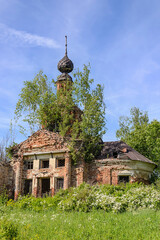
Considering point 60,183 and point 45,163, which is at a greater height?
point 45,163

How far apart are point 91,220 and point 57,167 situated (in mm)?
12206

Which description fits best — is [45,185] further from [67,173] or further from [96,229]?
[96,229]

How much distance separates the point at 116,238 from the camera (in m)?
8.73

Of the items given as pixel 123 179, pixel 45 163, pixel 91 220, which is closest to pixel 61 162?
pixel 45 163

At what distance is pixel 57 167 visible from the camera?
76.2 ft

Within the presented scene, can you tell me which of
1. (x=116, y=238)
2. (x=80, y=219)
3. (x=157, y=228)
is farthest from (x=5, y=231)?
(x=157, y=228)

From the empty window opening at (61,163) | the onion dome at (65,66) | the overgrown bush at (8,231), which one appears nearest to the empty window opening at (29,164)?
the empty window opening at (61,163)

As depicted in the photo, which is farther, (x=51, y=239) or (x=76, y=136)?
(x=76, y=136)

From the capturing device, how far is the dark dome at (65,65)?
104ft

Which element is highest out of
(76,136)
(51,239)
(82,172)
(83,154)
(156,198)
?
(76,136)

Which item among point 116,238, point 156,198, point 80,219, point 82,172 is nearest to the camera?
point 116,238

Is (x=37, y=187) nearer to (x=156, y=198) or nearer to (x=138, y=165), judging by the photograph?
(x=138, y=165)

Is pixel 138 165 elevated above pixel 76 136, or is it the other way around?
Result: pixel 76 136

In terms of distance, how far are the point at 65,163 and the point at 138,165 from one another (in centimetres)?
606
